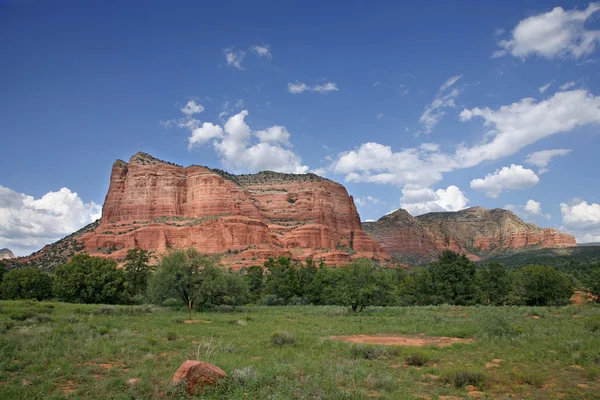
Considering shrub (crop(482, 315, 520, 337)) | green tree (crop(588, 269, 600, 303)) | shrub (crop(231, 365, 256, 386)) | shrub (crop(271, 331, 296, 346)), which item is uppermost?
shrub (crop(231, 365, 256, 386))

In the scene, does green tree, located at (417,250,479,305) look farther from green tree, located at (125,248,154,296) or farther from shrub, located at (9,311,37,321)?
shrub, located at (9,311,37,321)

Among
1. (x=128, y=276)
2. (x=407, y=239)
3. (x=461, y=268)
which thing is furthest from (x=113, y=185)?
(x=407, y=239)

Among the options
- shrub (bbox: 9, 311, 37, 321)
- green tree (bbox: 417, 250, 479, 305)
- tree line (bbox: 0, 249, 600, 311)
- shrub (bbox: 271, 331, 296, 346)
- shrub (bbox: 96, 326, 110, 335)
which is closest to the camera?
shrub (bbox: 271, 331, 296, 346)

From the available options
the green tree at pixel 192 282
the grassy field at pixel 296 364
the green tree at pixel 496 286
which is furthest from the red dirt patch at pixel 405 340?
the green tree at pixel 496 286

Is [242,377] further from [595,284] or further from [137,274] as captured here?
[595,284]

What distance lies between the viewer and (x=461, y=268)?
45312mm

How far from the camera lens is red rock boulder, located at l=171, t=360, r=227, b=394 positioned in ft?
28.8

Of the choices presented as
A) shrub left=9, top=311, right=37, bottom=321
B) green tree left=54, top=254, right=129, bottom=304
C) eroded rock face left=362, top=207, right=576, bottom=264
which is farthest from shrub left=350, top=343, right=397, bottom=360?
eroded rock face left=362, top=207, right=576, bottom=264

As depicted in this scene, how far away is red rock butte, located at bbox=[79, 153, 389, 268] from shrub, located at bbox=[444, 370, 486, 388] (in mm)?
80375

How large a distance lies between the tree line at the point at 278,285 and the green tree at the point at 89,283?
0.09 m

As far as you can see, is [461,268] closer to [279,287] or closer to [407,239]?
[279,287]

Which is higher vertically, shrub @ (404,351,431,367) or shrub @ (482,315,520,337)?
shrub @ (404,351,431,367)

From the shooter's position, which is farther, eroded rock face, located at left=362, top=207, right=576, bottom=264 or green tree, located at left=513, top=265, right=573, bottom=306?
eroded rock face, located at left=362, top=207, right=576, bottom=264

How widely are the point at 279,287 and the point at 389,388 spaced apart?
4376 cm
